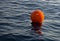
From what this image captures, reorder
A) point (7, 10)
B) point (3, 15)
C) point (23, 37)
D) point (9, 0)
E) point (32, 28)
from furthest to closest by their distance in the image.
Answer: point (9, 0) < point (7, 10) < point (3, 15) < point (32, 28) < point (23, 37)

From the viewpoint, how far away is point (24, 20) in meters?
10.8

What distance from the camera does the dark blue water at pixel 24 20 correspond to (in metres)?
9.17

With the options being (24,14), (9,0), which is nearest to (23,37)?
(24,14)

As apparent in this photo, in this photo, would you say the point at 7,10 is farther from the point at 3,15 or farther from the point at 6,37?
the point at 6,37

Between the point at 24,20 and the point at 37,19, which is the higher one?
the point at 37,19

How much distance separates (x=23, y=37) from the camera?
9.02 m

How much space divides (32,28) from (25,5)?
3.78 metres

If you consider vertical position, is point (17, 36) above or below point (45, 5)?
below

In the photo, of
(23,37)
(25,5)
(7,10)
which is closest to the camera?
(23,37)

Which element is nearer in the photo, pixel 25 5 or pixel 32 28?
pixel 32 28

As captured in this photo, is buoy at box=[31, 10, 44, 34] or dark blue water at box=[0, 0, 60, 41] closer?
dark blue water at box=[0, 0, 60, 41]

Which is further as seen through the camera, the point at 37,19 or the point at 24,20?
the point at 24,20

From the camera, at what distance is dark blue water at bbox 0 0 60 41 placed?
9.17 m

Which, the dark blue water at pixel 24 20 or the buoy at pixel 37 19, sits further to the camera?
the buoy at pixel 37 19
